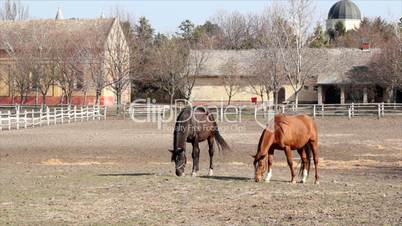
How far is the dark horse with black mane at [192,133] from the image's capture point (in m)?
14.3

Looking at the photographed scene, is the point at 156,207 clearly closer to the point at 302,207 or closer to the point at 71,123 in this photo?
the point at 302,207

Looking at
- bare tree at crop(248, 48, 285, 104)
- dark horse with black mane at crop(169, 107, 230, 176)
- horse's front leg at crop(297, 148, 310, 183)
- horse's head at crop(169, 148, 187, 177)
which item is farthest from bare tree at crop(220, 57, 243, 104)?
horse's front leg at crop(297, 148, 310, 183)

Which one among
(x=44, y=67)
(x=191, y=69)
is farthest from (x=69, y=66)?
(x=191, y=69)

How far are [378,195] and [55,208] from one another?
5406 mm

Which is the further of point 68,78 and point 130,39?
point 130,39

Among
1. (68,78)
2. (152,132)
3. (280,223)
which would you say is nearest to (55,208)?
(280,223)

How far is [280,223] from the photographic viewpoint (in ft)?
28.1

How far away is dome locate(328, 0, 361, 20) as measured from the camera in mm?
106312

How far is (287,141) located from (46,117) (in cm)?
2815

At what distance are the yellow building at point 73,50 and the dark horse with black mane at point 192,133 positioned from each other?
36.4 metres

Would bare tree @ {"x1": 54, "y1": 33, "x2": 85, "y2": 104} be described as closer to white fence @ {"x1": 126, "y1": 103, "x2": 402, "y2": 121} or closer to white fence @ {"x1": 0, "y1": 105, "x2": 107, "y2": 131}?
white fence @ {"x1": 0, "y1": 105, "x2": 107, "y2": 131}

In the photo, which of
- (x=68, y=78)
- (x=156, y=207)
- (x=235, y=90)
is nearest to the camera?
(x=156, y=207)

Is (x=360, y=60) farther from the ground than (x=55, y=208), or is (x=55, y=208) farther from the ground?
(x=360, y=60)

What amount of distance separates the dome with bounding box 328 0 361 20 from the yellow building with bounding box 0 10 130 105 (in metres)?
50.9
